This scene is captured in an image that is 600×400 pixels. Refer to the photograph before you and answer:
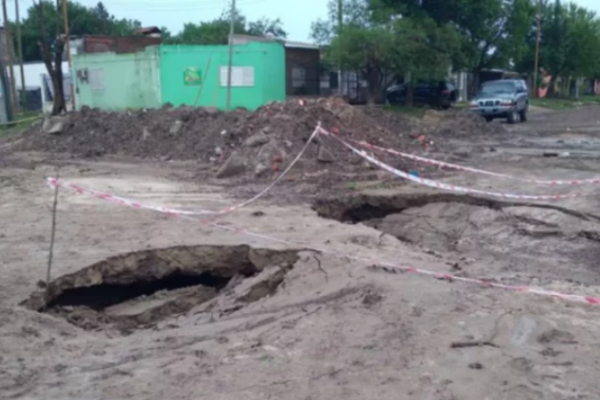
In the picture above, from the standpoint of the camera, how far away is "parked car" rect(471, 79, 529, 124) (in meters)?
32.2

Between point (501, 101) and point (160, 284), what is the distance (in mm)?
26060

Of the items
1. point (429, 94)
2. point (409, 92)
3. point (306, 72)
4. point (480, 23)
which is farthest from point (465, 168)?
point (480, 23)

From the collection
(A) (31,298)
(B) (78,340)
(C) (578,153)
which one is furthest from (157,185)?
(C) (578,153)

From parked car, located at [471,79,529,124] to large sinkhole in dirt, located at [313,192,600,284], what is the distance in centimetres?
2074

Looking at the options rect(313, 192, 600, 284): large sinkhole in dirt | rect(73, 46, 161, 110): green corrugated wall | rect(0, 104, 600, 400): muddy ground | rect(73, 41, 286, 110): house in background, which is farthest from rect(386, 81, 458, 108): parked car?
rect(313, 192, 600, 284): large sinkhole in dirt

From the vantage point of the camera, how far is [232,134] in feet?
61.4

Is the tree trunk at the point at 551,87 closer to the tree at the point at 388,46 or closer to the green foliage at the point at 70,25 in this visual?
the tree at the point at 388,46

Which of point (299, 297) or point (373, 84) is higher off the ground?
point (373, 84)

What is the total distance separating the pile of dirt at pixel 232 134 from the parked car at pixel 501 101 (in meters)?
7.54

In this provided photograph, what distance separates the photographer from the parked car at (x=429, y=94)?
38.7m

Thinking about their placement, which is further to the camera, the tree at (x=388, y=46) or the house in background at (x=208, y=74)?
the tree at (x=388, y=46)

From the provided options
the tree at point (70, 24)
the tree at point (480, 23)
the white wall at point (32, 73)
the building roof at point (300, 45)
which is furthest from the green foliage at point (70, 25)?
the tree at point (480, 23)

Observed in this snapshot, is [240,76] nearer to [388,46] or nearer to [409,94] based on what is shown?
[388,46]

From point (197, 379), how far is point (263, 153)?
11.4 m
